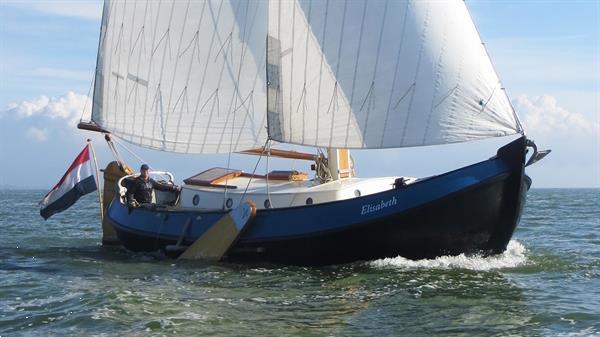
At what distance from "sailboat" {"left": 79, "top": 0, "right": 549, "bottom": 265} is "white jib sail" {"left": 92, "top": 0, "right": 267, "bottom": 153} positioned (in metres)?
0.04

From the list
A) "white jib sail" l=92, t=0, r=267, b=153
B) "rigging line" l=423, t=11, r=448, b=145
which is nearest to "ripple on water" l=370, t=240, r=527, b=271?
"rigging line" l=423, t=11, r=448, b=145

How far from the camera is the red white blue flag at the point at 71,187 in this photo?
23500mm

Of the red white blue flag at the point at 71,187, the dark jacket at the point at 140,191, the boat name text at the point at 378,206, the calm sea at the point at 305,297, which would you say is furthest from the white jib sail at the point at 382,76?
the red white blue flag at the point at 71,187

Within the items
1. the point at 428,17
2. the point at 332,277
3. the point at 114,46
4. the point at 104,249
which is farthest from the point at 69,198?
the point at 428,17

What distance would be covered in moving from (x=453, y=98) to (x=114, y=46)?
454 inches

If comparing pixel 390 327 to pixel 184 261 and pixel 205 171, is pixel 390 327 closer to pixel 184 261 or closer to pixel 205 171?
pixel 184 261

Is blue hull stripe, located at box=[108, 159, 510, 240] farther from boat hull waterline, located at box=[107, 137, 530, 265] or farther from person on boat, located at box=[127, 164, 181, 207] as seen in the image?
person on boat, located at box=[127, 164, 181, 207]

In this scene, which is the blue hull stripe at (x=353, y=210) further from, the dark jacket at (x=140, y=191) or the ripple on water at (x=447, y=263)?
the dark jacket at (x=140, y=191)

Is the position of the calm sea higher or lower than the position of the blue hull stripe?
lower

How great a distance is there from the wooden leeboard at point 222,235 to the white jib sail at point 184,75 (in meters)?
2.17

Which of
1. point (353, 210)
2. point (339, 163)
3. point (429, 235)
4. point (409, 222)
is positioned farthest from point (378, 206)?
point (339, 163)

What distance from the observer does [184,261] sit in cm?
1866

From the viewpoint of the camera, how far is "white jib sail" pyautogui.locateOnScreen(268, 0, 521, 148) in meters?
15.4

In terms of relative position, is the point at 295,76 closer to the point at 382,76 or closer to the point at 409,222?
the point at 382,76
